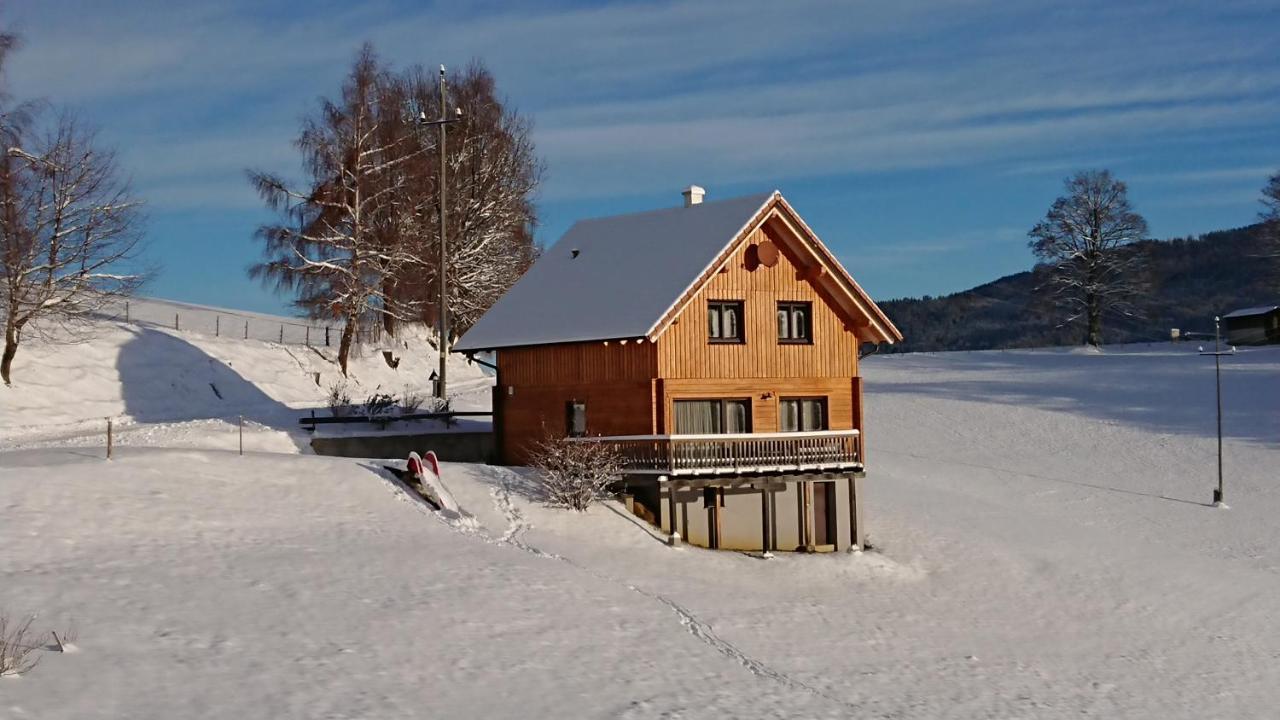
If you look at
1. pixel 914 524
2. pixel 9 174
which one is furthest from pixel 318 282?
pixel 914 524

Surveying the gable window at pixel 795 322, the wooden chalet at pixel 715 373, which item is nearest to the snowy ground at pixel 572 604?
the wooden chalet at pixel 715 373

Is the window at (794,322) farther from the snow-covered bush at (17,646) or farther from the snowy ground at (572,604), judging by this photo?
the snow-covered bush at (17,646)

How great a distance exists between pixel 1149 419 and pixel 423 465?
35633 millimetres

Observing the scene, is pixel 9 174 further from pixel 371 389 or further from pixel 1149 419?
pixel 1149 419

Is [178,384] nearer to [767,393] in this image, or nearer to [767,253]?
[767,393]

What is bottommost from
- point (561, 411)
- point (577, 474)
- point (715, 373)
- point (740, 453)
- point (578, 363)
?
point (577, 474)

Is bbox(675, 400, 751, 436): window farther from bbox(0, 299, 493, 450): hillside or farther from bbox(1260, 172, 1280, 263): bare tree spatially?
bbox(1260, 172, 1280, 263): bare tree

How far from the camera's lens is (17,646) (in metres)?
15.2

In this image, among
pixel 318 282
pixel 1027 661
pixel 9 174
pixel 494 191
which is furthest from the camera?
pixel 494 191

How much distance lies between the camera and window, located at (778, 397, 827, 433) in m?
32.8

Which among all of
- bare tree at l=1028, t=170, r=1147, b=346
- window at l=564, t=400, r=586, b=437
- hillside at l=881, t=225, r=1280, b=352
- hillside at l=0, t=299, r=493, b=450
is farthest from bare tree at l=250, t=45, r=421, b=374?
hillside at l=881, t=225, r=1280, b=352

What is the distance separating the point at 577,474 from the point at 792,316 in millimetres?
8132

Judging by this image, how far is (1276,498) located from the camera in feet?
133

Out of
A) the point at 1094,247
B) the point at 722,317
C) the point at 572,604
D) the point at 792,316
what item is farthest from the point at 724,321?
the point at 1094,247
